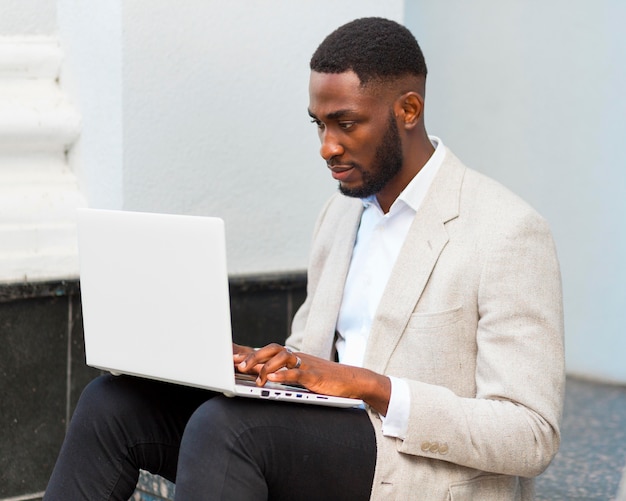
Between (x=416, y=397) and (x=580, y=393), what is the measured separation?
2447mm

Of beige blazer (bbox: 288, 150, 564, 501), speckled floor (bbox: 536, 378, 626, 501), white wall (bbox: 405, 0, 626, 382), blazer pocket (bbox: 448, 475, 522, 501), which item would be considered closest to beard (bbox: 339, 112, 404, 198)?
beige blazer (bbox: 288, 150, 564, 501)

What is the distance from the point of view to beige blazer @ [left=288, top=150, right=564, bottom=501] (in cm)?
206

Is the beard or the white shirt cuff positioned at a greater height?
the beard

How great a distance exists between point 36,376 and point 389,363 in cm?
143

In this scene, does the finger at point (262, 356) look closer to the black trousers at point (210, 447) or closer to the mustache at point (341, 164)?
the black trousers at point (210, 447)

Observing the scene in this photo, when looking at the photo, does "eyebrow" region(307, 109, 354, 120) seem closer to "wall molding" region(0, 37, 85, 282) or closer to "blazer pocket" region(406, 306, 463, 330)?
"blazer pocket" region(406, 306, 463, 330)

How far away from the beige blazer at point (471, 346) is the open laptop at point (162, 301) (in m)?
0.17

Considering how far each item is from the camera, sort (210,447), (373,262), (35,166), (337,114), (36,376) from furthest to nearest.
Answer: (35,166), (36,376), (373,262), (337,114), (210,447)

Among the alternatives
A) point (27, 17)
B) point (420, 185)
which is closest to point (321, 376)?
point (420, 185)

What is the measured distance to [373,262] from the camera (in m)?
2.43

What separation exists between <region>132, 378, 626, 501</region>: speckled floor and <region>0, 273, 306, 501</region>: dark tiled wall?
439mm

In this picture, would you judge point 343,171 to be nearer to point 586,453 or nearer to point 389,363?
point 389,363

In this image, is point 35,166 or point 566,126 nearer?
point 35,166

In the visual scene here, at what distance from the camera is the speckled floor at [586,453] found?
3.12 meters
